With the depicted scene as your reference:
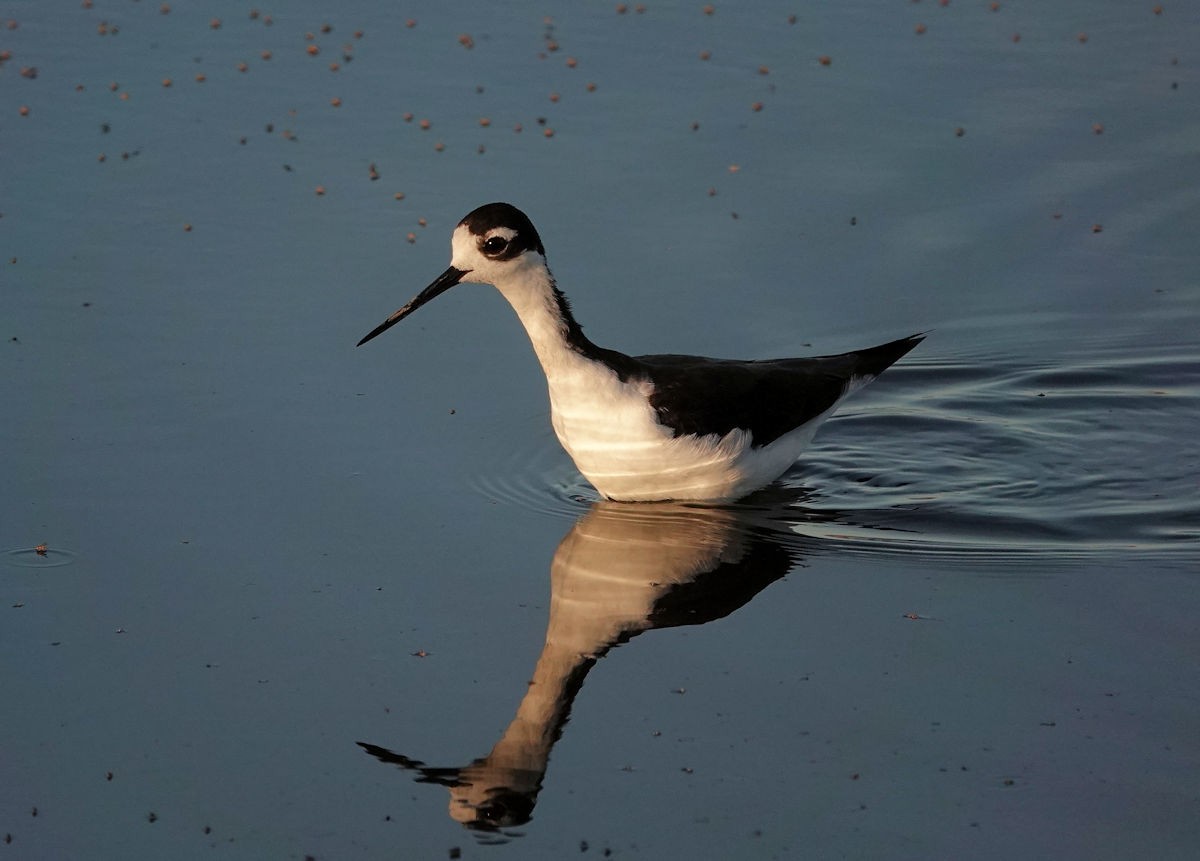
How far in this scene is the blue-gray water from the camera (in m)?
5.75

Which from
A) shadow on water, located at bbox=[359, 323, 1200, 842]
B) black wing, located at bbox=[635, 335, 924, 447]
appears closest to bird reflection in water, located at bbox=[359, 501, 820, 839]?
shadow on water, located at bbox=[359, 323, 1200, 842]

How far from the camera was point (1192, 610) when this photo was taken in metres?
6.90

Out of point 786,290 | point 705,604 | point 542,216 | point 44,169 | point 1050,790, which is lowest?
point 1050,790

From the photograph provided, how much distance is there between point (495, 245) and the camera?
761 cm

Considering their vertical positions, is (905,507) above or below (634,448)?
below

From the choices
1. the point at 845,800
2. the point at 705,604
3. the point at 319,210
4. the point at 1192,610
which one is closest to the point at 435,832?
the point at 845,800

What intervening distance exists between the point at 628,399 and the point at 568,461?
2.88ft

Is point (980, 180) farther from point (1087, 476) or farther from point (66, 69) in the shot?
point (66, 69)

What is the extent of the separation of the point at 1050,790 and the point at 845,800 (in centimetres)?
65

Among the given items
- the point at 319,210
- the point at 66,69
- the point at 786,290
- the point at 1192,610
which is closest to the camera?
the point at 1192,610

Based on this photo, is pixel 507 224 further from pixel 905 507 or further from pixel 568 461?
pixel 905 507

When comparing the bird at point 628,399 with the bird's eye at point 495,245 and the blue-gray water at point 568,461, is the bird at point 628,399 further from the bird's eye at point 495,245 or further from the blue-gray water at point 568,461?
the blue-gray water at point 568,461

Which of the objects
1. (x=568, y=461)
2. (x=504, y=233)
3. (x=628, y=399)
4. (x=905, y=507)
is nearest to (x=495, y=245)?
(x=504, y=233)

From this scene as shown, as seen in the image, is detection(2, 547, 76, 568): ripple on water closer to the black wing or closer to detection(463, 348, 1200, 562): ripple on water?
detection(463, 348, 1200, 562): ripple on water
